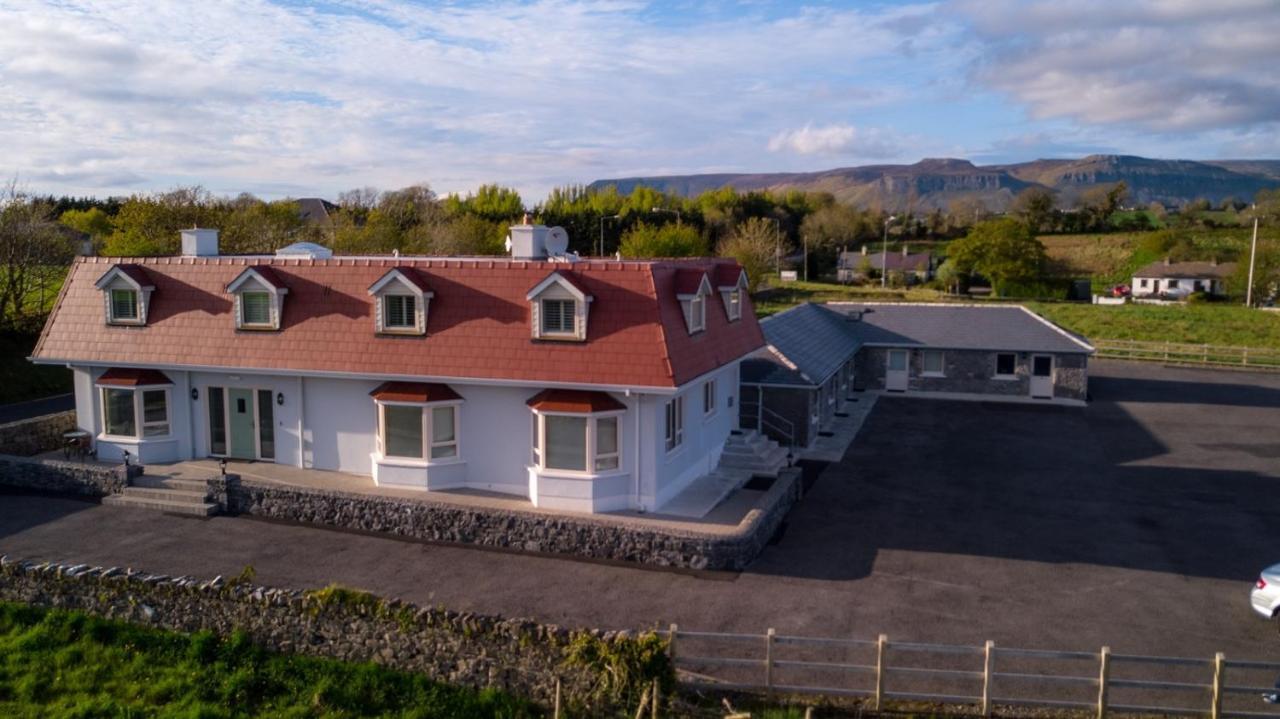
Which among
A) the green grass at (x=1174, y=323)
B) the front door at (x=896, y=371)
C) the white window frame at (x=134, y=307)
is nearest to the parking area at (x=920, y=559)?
the white window frame at (x=134, y=307)

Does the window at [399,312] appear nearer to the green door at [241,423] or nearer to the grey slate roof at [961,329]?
the green door at [241,423]

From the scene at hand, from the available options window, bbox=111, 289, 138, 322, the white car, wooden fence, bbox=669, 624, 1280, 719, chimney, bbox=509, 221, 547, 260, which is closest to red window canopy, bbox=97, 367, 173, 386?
window, bbox=111, 289, 138, 322

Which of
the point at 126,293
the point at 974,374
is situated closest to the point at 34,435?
the point at 126,293

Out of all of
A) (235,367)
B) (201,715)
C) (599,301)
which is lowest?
(201,715)

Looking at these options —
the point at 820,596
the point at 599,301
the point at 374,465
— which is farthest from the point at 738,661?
the point at 374,465

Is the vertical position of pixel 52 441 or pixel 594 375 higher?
pixel 594 375

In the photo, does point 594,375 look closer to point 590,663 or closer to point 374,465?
point 374,465
